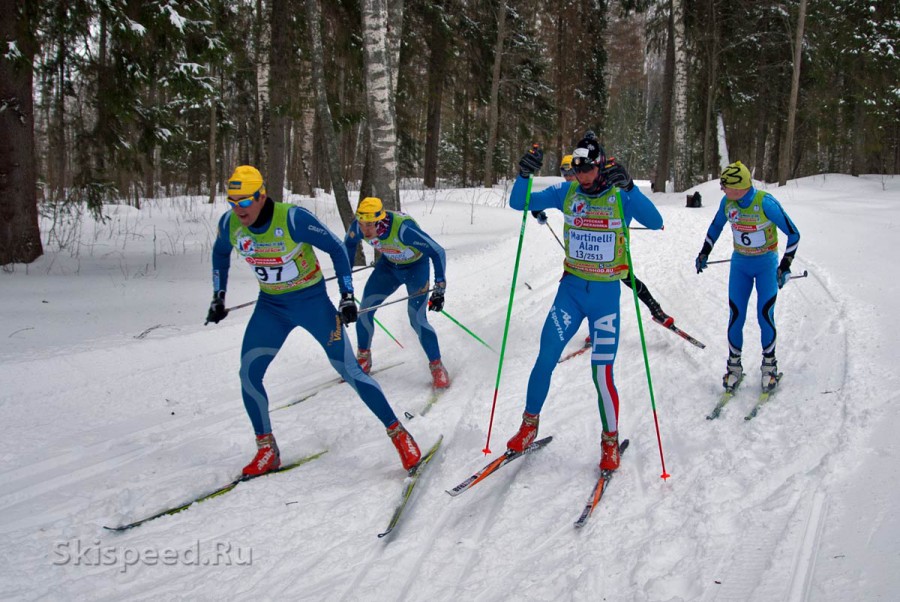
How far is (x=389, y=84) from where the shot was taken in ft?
26.1

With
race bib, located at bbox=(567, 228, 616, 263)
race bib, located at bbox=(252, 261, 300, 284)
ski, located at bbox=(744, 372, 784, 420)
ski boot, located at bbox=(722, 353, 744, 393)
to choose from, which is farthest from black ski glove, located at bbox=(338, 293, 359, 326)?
ski boot, located at bbox=(722, 353, 744, 393)

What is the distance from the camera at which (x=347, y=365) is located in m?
4.03

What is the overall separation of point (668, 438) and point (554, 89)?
22845 mm

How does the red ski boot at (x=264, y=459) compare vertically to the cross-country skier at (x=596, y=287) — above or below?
below

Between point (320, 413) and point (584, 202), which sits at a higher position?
point (584, 202)

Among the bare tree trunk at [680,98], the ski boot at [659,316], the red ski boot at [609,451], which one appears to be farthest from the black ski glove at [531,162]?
the bare tree trunk at [680,98]

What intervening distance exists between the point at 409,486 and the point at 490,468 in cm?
55

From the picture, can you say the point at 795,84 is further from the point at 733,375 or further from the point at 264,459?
the point at 264,459

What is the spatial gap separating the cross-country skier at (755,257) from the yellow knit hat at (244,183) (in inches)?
150

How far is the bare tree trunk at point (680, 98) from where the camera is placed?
16.3 m

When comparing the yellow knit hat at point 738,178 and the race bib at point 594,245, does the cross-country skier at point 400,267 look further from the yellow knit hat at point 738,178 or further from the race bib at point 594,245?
the yellow knit hat at point 738,178

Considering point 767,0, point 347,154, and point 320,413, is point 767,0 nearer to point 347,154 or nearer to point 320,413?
point 347,154

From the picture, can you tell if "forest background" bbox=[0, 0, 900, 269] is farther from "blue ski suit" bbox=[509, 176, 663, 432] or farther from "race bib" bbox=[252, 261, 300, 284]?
"blue ski suit" bbox=[509, 176, 663, 432]

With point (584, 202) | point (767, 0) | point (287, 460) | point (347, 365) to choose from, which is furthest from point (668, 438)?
point (767, 0)
